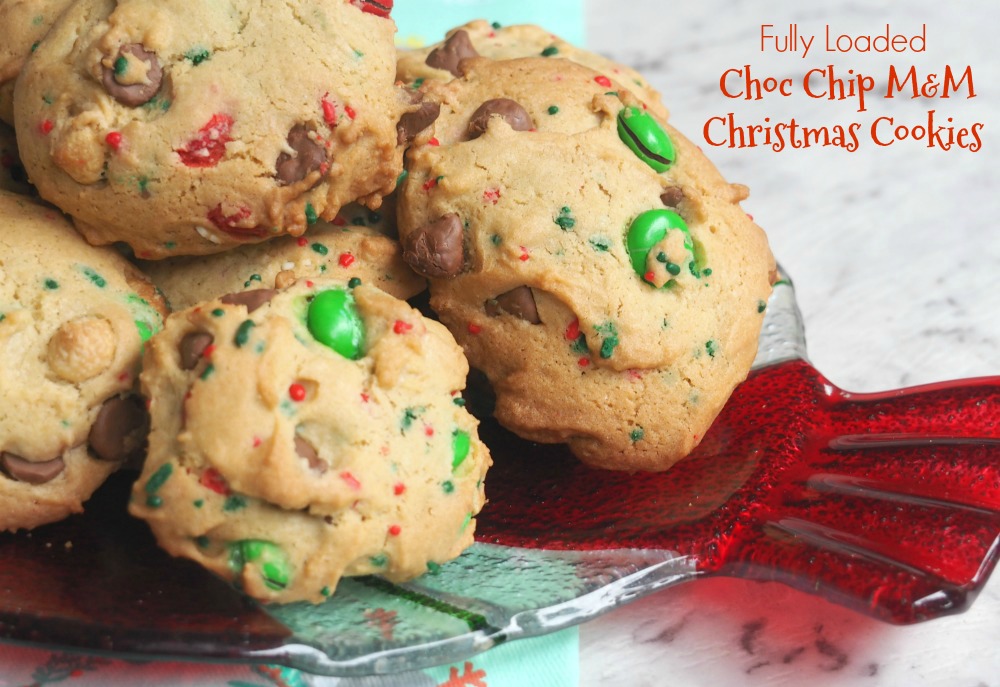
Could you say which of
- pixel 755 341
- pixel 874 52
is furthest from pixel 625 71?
pixel 874 52

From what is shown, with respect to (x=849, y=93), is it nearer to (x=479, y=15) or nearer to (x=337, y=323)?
(x=479, y=15)

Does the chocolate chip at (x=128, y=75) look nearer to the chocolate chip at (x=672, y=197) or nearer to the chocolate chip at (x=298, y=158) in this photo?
the chocolate chip at (x=298, y=158)

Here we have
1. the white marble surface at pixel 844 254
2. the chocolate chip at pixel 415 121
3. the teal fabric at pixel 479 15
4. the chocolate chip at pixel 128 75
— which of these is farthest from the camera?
the teal fabric at pixel 479 15

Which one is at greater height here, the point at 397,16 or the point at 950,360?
the point at 397,16

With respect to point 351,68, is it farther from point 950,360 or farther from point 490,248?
point 950,360

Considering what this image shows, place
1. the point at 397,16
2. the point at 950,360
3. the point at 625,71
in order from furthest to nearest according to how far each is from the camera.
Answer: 1. the point at 397,16
2. the point at 950,360
3. the point at 625,71

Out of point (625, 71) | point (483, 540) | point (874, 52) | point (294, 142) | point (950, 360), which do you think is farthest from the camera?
point (874, 52)

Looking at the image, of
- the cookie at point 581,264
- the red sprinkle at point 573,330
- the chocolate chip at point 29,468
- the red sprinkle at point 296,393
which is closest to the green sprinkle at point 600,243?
the cookie at point 581,264
